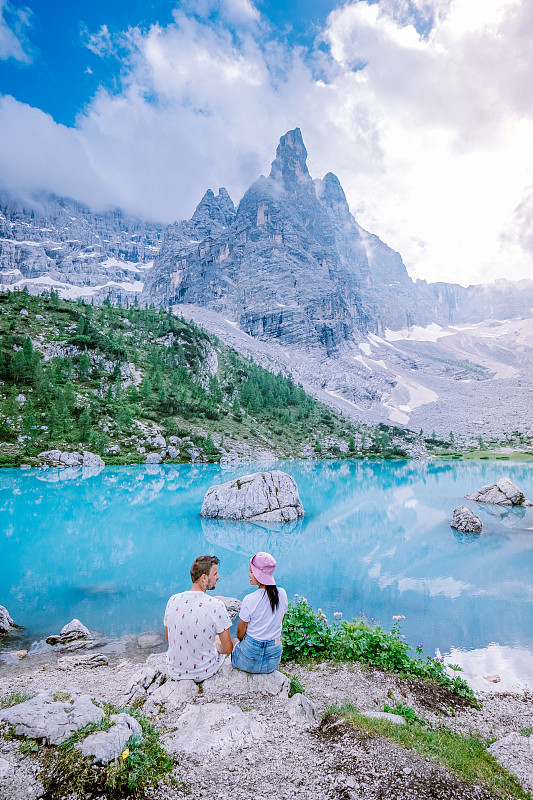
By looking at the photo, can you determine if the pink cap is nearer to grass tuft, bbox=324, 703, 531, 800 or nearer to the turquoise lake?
grass tuft, bbox=324, 703, 531, 800

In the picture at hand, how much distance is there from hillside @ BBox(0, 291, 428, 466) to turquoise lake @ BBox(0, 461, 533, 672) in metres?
33.7

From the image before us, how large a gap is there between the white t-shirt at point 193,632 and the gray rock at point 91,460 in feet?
247

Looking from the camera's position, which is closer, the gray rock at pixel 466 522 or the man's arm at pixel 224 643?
the man's arm at pixel 224 643

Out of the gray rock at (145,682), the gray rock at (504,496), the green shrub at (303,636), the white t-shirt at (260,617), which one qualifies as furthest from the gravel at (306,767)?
the gray rock at (504,496)

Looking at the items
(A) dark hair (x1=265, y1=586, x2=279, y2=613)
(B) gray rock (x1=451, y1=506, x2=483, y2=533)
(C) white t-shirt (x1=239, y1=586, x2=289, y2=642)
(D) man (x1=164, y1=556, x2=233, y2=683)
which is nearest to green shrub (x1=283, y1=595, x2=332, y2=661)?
(C) white t-shirt (x1=239, y1=586, x2=289, y2=642)

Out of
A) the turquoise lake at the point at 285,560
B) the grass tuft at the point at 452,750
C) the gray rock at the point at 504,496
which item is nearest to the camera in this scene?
the grass tuft at the point at 452,750

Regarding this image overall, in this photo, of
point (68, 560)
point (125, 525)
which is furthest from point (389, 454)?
point (68, 560)

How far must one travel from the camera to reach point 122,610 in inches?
684

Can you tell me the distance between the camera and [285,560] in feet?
83.9

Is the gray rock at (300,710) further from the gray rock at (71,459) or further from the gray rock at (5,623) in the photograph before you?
the gray rock at (71,459)

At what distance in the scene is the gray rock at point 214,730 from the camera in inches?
205

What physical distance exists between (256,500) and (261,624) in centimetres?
3146

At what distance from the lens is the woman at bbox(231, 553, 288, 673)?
7348 millimetres

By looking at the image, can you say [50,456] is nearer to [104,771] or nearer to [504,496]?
[504,496]
